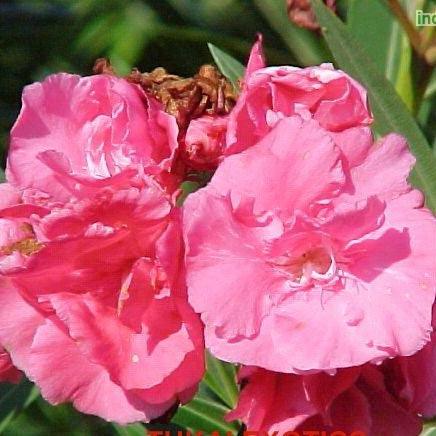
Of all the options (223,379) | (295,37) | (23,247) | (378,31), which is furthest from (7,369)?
(295,37)

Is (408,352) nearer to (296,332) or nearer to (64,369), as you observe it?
(296,332)

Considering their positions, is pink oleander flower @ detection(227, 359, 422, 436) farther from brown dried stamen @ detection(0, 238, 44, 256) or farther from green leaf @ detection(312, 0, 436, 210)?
green leaf @ detection(312, 0, 436, 210)

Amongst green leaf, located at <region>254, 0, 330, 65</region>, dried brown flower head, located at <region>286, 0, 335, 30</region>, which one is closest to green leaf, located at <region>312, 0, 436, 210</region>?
dried brown flower head, located at <region>286, 0, 335, 30</region>

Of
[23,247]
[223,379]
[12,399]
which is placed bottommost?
[12,399]

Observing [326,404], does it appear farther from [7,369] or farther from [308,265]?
[7,369]

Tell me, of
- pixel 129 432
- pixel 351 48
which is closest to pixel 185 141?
pixel 351 48
